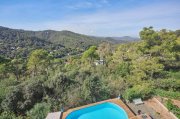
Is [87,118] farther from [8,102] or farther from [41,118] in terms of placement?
[8,102]

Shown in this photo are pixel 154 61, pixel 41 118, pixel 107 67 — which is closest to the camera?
pixel 41 118

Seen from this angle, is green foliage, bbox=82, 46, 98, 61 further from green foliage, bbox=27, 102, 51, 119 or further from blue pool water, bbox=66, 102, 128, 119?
green foliage, bbox=27, 102, 51, 119

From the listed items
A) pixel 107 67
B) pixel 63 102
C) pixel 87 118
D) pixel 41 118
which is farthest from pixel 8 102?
pixel 107 67

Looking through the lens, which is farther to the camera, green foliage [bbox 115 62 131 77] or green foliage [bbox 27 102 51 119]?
green foliage [bbox 115 62 131 77]

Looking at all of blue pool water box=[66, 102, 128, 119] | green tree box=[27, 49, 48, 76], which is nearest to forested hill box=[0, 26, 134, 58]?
green tree box=[27, 49, 48, 76]

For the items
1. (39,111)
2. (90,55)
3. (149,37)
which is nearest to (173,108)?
(39,111)

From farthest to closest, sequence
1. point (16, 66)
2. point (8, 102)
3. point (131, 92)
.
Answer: point (16, 66) → point (131, 92) → point (8, 102)

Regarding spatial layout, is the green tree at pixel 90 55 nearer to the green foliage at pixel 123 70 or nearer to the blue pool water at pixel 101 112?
the green foliage at pixel 123 70

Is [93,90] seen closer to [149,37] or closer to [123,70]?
[123,70]
